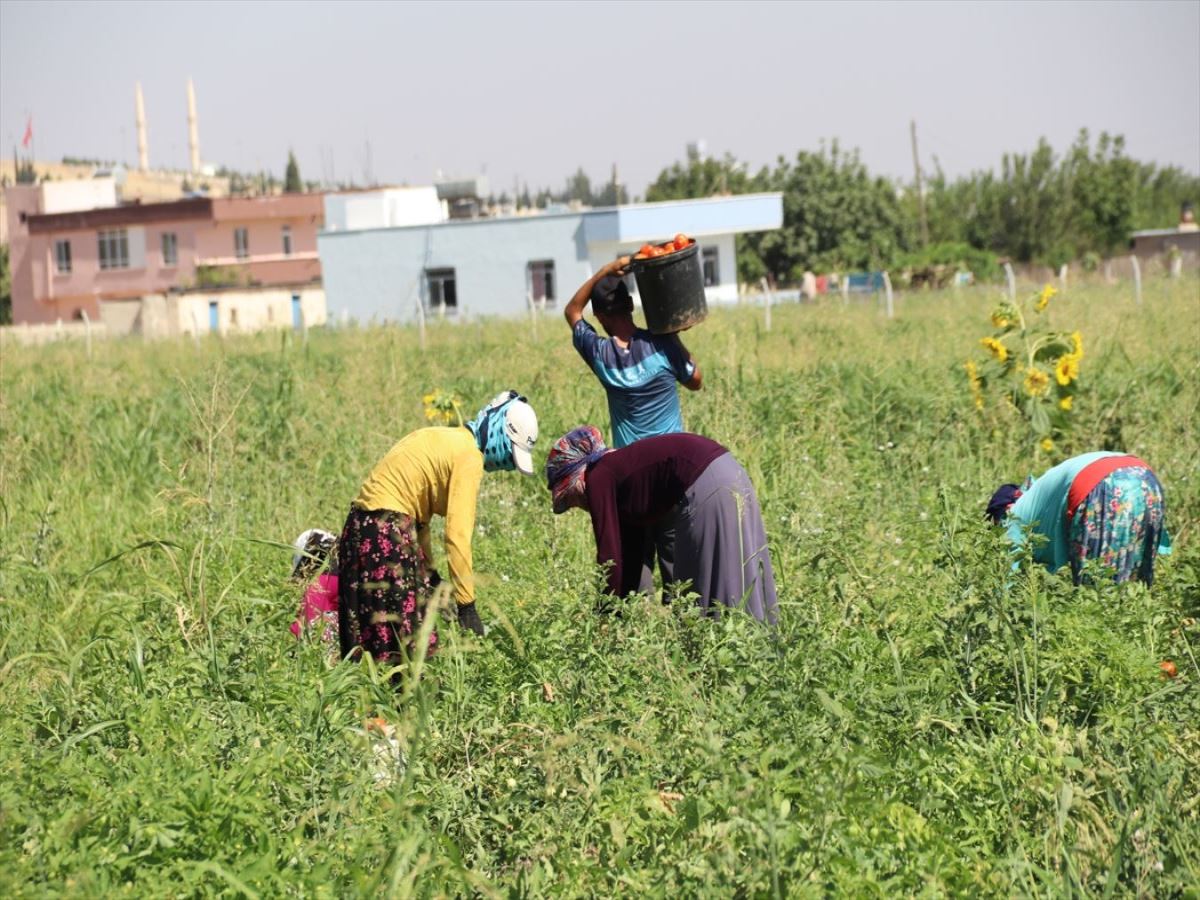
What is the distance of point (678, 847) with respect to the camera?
3100 mm

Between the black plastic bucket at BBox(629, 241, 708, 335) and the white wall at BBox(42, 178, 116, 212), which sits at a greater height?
the white wall at BBox(42, 178, 116, 212)

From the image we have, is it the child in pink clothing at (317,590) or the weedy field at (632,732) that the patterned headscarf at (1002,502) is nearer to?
the weedy field at (632,732)

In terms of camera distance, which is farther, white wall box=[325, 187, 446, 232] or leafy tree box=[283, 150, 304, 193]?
leafy tree box=[283, 150, 304, 193]

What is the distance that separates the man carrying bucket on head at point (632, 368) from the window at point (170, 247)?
5244 cm

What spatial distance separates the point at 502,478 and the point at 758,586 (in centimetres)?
294

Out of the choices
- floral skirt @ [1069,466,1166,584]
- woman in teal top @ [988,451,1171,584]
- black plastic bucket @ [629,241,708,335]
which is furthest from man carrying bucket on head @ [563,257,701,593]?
floral skirt @ [1069,466,1166,584]

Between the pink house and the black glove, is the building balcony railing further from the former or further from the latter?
the black glove

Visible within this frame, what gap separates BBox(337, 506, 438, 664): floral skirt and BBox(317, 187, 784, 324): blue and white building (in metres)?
35.5

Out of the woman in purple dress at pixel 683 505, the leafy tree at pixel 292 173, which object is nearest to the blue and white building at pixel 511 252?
the woman in purple dress at pixel 683 505

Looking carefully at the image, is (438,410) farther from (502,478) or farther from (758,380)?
(758,380)

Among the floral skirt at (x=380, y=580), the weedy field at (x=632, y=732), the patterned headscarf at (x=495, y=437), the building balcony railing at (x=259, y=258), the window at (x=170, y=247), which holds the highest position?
the window at (x=170, y=247)

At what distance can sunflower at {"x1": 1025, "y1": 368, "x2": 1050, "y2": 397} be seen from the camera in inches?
335

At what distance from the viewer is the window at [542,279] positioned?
41.4m

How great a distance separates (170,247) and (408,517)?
2108 inches
